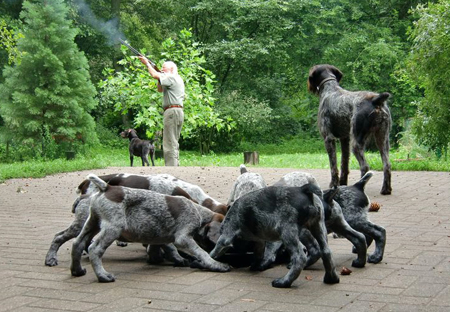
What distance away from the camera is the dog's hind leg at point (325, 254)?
15.5 ft

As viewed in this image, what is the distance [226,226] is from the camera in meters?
5.19

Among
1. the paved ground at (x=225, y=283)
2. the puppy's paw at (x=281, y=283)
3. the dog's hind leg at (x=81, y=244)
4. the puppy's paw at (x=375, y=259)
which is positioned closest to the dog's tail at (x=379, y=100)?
the paved ground at (x=225, y=283)

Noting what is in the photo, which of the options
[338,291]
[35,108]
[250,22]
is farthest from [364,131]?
[250,22]

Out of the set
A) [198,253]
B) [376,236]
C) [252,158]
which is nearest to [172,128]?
[252,158]

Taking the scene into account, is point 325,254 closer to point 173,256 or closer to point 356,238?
point 356,238

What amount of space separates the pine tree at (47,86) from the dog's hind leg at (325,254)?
2034 cm

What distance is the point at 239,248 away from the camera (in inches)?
213

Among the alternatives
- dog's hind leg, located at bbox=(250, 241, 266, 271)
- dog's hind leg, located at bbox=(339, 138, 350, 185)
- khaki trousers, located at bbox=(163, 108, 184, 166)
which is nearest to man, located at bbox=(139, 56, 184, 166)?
khaki trousers, located at bbox=(163, 108, 184, 166)

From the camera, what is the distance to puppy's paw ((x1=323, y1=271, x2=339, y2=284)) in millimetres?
4762

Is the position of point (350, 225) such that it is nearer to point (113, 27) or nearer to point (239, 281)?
point (239, 281)

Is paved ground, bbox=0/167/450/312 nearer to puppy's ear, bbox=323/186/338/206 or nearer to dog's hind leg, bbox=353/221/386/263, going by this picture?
dog's hind leg, bbox=353/221/386/263

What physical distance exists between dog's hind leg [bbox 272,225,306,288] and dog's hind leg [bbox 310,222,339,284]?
0.54ft

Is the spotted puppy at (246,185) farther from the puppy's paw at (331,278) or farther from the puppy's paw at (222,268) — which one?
the puppy's paw at (331,278)

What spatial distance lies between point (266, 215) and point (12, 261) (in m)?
2.44
